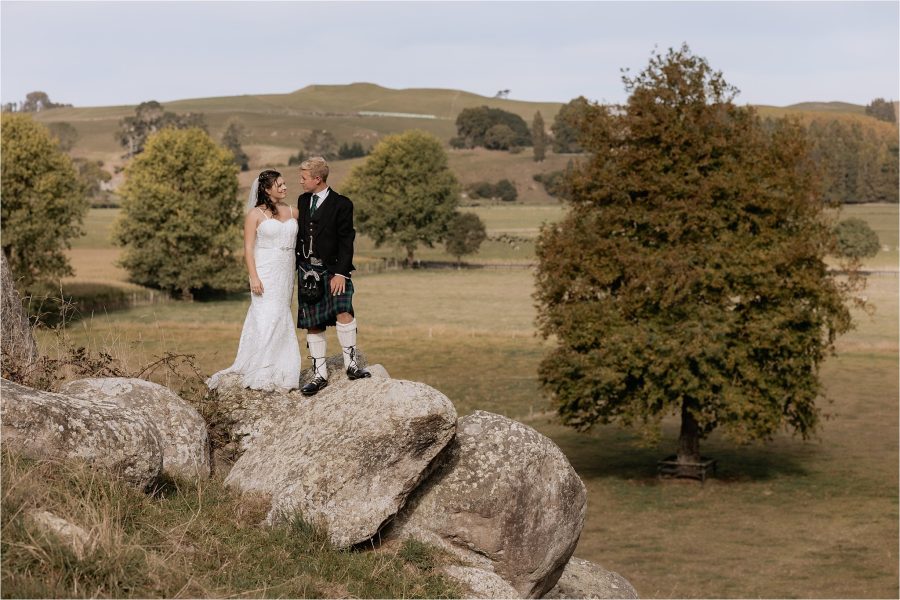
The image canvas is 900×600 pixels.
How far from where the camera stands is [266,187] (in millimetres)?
14156

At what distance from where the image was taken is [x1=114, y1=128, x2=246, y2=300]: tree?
302 ft

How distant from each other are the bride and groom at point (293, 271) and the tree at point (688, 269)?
24.3 meters

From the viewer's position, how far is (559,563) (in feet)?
44.1

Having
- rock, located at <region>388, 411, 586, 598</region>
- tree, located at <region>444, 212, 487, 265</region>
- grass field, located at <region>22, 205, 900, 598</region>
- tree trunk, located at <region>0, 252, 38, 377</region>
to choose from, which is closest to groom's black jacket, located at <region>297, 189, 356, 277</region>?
rock, located at <region>388, 411, 586, 598</region>

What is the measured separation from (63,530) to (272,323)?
219 inches

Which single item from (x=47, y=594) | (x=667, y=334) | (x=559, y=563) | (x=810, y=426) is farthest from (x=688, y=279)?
(x=47, y=594)

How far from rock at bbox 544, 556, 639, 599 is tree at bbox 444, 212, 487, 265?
385 ft

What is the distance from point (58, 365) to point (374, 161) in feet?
407

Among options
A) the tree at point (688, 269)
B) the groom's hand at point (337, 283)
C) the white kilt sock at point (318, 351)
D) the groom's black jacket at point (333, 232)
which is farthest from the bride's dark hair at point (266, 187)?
the tree at point (688, 269)

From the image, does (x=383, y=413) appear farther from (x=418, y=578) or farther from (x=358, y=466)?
(x=418, y=578)

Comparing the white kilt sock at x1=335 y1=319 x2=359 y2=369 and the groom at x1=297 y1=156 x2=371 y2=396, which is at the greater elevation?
the groom at x1=297 y1=156 x2=371 y2=396

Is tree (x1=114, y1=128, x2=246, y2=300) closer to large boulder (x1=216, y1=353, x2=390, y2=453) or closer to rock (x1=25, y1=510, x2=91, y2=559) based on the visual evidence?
Answer: large boulder (x1=216, y1=353, x2=390, y2=453)

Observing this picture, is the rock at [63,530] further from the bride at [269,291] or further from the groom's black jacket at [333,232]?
the groom's black jacket at [333,232]

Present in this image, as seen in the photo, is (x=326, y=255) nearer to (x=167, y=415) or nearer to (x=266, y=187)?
(x=266, y=187)
